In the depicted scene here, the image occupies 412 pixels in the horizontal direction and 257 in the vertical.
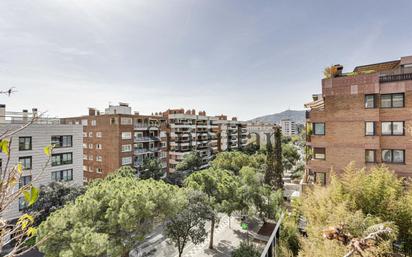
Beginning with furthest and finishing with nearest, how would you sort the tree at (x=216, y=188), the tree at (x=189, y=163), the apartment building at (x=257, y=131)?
1. the apartment building at (x=257, y=131)
2. the tree at (x=189, y=163)
3. the tree at (x=216, y=188)

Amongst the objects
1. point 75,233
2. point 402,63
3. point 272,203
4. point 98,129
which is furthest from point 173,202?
point 98,129

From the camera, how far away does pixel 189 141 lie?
1923 inches

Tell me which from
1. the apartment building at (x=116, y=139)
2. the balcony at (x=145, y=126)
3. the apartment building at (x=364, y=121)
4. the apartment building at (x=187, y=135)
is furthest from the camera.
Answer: the apartment building at (x=187, y=135)

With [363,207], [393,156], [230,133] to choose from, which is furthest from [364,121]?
[230,133]

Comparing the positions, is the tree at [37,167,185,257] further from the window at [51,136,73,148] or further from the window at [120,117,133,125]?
the window at [120,117,133,125]

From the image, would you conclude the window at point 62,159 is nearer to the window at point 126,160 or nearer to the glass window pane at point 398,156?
the window at point 126,160

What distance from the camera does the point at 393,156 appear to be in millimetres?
14781

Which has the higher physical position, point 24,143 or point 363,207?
point 24,143

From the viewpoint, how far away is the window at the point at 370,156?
15.1 metres

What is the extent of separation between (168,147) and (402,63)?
38.6m

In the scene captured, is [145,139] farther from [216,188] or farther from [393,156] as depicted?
[393,156]

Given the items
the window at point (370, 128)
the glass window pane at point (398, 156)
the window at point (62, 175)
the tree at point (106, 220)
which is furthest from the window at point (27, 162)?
the glass window pane at point (398, 156)

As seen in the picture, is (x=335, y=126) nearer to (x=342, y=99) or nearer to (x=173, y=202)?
(x=342, y=99)

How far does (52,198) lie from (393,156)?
88.1 feet
